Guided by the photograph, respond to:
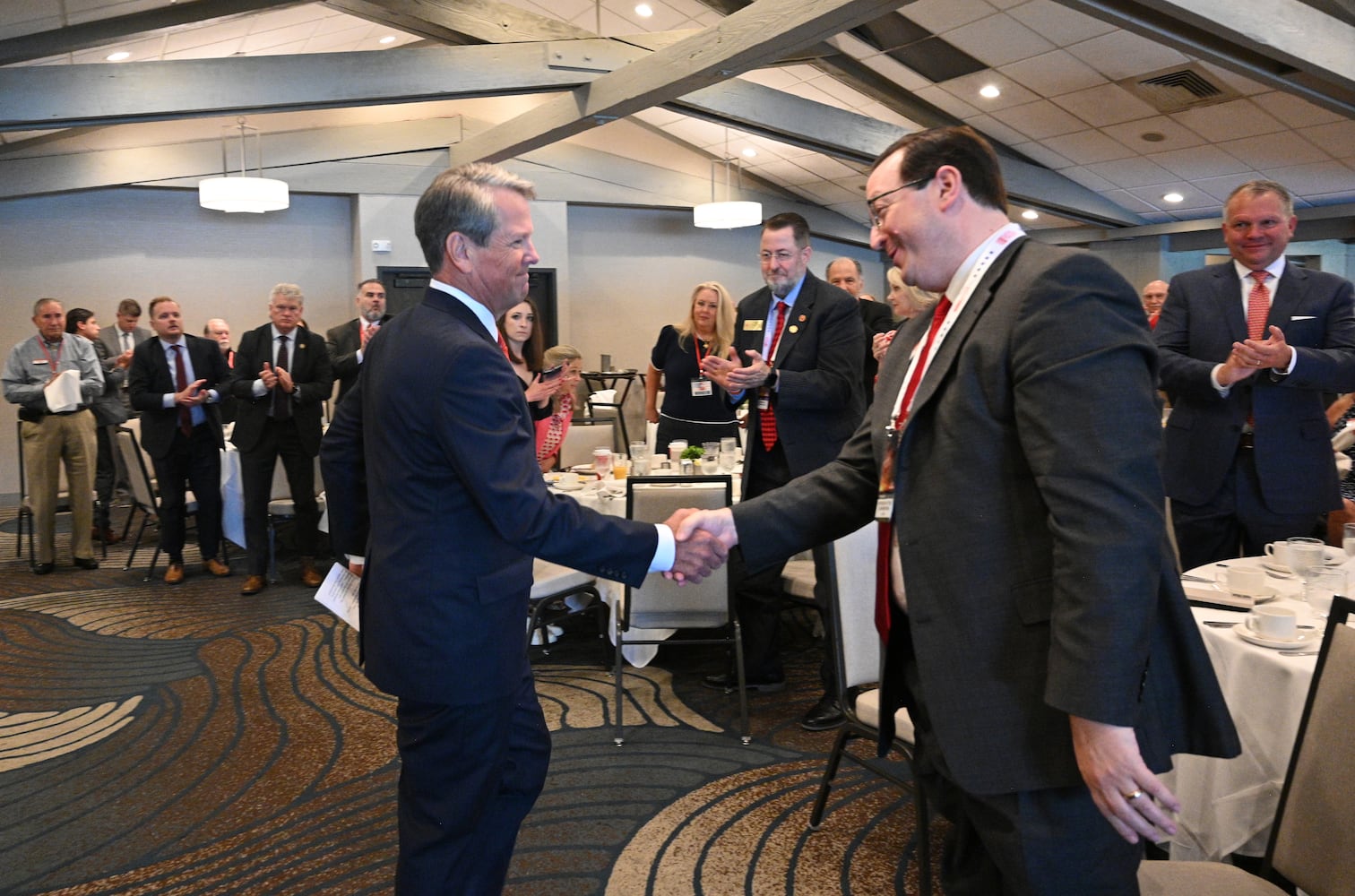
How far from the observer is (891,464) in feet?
4.68

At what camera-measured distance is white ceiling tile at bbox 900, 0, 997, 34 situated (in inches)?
262

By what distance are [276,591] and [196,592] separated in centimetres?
48

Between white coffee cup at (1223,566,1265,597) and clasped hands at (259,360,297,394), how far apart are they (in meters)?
5.00

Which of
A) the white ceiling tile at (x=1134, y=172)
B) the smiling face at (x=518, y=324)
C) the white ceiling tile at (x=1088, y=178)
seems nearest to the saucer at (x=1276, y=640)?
the smiling face at (x=518, y=324)

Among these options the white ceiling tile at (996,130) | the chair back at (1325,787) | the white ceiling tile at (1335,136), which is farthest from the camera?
the white ceiling tile at (996,130)

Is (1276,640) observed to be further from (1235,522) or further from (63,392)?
(63,392)

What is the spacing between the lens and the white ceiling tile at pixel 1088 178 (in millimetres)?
9648

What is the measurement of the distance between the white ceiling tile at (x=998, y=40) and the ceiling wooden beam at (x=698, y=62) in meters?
2.03

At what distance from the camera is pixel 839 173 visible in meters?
11.3

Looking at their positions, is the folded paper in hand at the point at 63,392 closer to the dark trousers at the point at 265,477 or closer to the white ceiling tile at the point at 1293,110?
the dark trousers at the point at 265,477

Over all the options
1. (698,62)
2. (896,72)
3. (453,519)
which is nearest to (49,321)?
(698,62)

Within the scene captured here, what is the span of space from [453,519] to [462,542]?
0.15ft

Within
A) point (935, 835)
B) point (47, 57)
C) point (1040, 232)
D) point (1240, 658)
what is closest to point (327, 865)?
point (935, 835)

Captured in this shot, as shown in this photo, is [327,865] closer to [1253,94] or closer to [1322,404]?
[1322,404]
